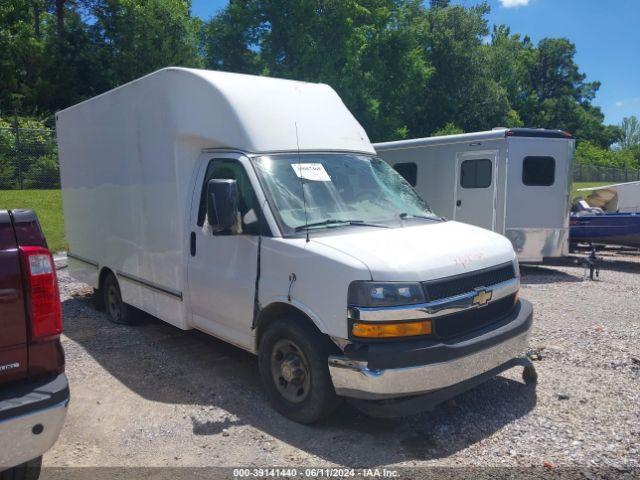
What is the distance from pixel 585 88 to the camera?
71625 millimetres

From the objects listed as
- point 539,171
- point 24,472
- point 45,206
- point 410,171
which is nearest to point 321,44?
point 45,206

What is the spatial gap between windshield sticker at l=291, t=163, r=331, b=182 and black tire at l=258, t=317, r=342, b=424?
1.28m

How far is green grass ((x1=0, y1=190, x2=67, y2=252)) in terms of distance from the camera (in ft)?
46.3

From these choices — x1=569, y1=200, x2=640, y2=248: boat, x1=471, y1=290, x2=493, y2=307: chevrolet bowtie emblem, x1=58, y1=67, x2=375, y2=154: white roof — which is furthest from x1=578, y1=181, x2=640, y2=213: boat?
x1=471, y1=290, x2=493, y2=307: chevrolet bowtie emblem

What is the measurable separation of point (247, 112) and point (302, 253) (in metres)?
1.57

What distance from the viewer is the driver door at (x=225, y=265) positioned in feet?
15.1

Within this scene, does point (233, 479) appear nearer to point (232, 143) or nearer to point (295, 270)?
point (295, 270)

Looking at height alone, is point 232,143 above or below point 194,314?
above

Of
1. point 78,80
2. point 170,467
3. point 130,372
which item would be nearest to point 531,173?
point 130,372

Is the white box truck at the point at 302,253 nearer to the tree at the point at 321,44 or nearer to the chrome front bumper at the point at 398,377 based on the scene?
the chrome front bumper at the point at 398,377

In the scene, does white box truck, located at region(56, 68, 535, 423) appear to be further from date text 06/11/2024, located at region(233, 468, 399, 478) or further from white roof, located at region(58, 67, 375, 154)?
date text 06/11/2024, located at region(233, 468, 399, 478)

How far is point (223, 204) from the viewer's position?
4395 millimetres

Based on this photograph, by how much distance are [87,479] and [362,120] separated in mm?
28581

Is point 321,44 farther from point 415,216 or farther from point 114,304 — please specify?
point 415,216
